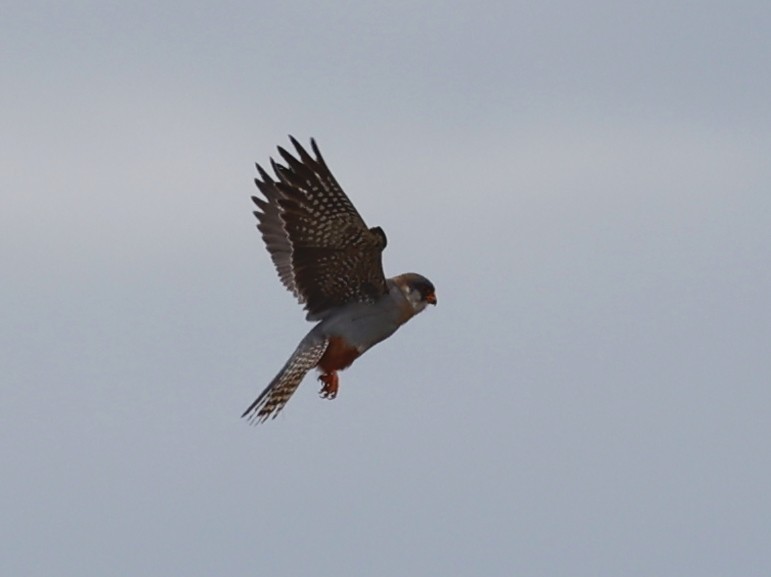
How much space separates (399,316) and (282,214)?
1.87 meters

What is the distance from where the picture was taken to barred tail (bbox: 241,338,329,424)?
19.5m

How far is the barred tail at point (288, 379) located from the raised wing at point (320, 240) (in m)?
0.57

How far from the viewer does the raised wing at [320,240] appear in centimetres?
1912

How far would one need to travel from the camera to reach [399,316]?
20.3 meters

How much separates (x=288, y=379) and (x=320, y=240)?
164cm

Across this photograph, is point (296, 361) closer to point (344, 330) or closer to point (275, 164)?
point (344, 330)

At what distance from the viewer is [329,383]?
2050 centimetres

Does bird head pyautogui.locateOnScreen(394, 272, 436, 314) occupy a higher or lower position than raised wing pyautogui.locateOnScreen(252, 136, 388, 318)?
lower

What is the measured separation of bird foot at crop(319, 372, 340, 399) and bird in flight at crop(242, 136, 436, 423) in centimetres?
1

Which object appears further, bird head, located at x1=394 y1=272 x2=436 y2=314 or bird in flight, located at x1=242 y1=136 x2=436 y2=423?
bird head, located at x1=394 y1=272 x2=436 y2=314

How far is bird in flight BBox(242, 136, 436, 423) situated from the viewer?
19.2 metres

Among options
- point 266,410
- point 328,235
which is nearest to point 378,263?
point 328,235

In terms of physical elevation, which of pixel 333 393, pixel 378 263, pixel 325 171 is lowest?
pixel 333 393

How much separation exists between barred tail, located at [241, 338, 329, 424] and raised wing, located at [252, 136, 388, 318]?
1.89 ft
